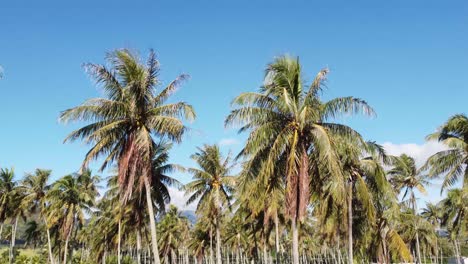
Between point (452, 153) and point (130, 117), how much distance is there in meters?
19.0

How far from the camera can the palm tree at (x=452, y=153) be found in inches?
964

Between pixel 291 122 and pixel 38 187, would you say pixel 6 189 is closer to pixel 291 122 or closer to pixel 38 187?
pixel 38 187

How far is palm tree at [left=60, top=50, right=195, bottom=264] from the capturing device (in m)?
20.5

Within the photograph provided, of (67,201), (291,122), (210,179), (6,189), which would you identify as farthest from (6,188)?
(291,122)

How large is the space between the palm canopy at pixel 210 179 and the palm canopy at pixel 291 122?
60.9 feet

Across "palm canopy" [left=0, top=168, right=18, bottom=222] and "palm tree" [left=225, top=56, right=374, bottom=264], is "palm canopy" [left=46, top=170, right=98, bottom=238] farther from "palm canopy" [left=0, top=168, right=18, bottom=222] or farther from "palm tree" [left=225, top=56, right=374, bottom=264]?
"palm tree" [left=225, top=56, right=374, bottom=264]

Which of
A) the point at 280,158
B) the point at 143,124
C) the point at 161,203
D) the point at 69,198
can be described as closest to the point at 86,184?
the point at 69,198

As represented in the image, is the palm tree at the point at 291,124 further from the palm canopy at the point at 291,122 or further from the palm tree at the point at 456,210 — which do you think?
the palm tree at the point at 456,210

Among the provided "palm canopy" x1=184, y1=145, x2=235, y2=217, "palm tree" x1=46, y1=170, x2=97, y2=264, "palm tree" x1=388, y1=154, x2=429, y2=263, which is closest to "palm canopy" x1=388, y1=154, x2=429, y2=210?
"palm tree" x1=388, y1=154, x2=429, y2=263

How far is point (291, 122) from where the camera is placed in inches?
681

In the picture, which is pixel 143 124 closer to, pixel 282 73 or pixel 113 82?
pixel 113 82

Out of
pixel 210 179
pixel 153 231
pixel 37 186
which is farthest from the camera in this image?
pixel 37 186

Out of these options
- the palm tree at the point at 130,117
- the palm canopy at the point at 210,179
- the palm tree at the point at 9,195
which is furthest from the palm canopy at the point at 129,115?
the palm tree at the point at 9,195

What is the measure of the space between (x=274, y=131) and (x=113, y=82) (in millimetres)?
9165
